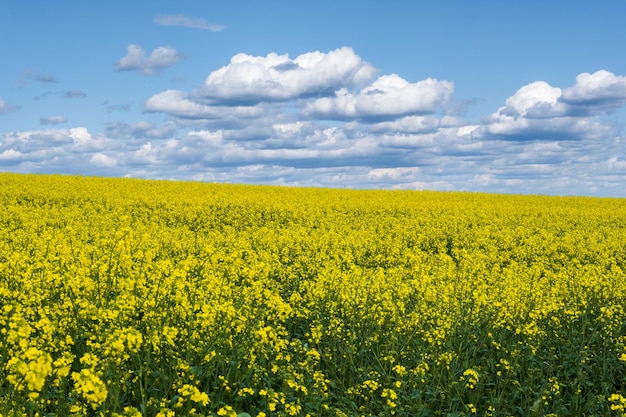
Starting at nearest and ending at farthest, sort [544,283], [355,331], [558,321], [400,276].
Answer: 1. [355,331]
2. [558,321]
3. [400,276]
4. [544,283]

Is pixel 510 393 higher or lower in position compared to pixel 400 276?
lower

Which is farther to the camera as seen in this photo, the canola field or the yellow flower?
the canola field

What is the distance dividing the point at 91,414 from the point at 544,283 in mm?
8352

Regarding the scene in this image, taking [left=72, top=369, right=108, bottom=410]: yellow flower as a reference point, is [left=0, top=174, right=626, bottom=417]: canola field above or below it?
below

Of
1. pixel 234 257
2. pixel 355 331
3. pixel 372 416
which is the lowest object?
pixel 372 416

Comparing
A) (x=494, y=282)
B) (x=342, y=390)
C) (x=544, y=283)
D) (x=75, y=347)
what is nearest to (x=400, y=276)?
(x=494, y=282)

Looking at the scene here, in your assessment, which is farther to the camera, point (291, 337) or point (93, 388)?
point (291, 337)

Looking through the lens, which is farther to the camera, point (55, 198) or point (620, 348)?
point (55, 198)

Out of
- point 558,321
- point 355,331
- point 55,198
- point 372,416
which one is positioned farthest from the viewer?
point 55,198

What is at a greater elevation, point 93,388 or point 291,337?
point 93,388

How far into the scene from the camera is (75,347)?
703 cm

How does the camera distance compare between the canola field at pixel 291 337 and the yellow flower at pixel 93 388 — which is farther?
the canola field at pixel 291 337

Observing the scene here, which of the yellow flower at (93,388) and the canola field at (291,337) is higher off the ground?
the yellow flower at (93,388)

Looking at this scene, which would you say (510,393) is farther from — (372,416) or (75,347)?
(75,347)
